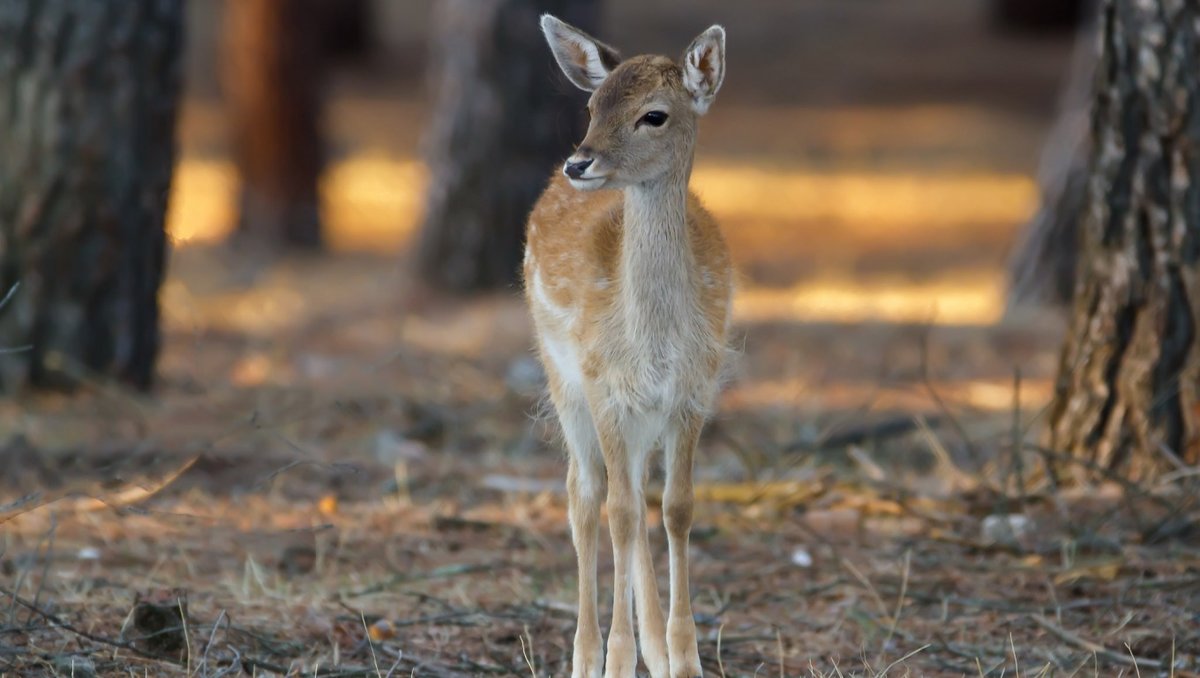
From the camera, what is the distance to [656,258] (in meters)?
4.94

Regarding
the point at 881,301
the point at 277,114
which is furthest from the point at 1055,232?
the point at 277,114

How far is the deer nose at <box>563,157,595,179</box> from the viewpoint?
183 inches

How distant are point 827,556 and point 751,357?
3.92 meters

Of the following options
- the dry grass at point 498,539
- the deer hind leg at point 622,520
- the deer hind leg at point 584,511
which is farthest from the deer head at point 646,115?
the dry grass at point 498,539

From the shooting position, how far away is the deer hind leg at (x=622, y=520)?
4.83 m

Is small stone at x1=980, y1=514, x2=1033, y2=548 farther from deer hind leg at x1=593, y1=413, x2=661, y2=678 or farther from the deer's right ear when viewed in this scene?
the deer's right ear

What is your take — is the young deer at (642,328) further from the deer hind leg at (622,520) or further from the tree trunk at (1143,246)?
the tree trunk at (1143,246)

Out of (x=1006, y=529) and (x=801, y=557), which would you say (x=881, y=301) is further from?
(x=801, y=557)

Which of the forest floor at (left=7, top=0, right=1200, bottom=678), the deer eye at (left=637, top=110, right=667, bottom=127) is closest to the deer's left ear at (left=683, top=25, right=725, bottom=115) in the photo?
the deer eye at (left=637, top=110, right=667, bottom=127)

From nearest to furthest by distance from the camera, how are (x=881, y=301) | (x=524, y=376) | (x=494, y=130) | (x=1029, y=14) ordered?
(x=524, y=376) < (x=494, y=130) < (x=881, y=301) < (x=1029, y=14)

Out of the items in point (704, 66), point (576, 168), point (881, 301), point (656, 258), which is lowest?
point (881, 301)

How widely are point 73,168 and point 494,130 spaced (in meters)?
4.16

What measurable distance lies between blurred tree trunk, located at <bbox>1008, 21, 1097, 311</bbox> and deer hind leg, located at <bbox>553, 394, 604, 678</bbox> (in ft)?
20.2


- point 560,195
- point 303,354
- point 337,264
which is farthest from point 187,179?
point 560,195
